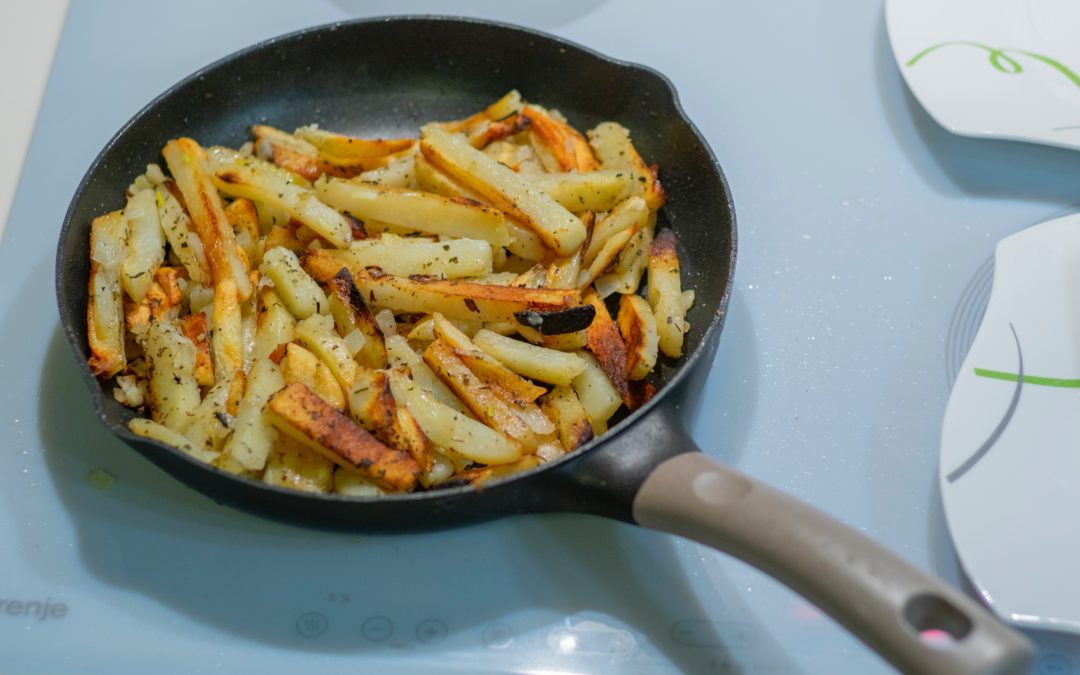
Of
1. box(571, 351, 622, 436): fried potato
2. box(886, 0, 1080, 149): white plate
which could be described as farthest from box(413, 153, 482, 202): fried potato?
box(886, 0, 1080, 149): white plate

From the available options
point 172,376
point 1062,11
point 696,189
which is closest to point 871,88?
point 1062,11

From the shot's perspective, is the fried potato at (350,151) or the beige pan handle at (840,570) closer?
the beige pan handle at (840,570)

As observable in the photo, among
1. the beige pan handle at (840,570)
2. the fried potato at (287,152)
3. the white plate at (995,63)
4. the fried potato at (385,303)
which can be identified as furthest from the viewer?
the white plate at (995,63)

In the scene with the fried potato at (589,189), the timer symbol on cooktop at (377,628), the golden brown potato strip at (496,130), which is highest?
the golden brown potato strip at (496,130)

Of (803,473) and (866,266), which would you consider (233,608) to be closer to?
(803,473)

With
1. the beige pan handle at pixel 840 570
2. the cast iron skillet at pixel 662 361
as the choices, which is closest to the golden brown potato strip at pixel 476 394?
the cast iron skillet at pixel 662 361

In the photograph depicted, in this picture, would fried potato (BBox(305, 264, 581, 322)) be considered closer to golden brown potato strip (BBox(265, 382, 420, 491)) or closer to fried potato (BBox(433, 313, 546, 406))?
fried potato (BBox(433, 313, 546, 406))

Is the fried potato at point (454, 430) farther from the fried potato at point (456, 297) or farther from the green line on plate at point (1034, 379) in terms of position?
the green line on plate at point (1034, 379)
